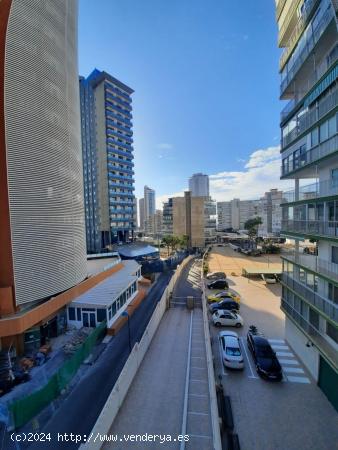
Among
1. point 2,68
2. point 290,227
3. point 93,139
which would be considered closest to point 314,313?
point 290,227

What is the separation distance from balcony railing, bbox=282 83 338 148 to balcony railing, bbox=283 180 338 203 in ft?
10.2

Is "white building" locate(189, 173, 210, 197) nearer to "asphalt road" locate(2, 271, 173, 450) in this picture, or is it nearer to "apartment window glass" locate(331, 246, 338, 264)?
"asphalt road" locate(2, 271, 173, 450)

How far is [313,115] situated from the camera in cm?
1264

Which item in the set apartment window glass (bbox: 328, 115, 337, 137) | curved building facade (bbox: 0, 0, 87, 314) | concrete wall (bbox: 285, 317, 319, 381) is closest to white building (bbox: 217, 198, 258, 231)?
concrete wall (bbox: 285, 317, 319, 381)

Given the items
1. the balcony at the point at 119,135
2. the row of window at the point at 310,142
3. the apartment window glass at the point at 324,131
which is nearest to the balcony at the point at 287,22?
the row of window at the point at 310,142

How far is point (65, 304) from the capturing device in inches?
661

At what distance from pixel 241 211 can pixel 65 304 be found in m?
149

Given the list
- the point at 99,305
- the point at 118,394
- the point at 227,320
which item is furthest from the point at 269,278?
the point at 118,394

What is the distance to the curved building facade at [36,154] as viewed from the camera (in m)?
13.6

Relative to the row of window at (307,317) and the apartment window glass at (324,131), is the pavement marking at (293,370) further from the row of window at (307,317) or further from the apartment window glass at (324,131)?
the apartment window glass at (324,131)

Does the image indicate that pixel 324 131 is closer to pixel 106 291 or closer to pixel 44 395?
pixel 44 395

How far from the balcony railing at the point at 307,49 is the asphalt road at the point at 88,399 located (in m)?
19.7

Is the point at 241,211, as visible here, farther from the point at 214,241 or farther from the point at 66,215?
the point at 66,215

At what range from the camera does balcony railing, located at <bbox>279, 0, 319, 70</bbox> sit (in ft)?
39.8
